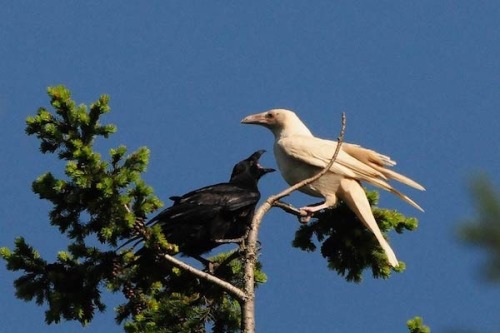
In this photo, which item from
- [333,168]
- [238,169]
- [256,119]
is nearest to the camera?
[333,168]

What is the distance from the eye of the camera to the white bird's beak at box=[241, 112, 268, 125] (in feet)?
31.1

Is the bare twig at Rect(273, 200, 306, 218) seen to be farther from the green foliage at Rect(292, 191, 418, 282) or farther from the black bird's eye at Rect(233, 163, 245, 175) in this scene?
the black bird's eye at Rect(233, 163, 245, 175)

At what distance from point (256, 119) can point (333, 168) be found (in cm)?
143

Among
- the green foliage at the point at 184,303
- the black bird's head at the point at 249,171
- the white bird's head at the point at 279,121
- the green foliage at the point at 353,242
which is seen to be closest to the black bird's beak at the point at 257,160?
the black bird's head at the point at 249,171

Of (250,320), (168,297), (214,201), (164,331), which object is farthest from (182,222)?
(250,320)

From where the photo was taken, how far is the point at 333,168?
834 cm

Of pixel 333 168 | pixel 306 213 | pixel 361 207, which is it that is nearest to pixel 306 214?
pixel 306 213

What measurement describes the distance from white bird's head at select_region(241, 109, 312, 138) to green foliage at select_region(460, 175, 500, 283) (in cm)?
448

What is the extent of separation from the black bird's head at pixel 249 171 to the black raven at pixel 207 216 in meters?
0.26

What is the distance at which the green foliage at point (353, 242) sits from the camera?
7461 mm

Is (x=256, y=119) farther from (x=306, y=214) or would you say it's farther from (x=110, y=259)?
(x=110, y=259)

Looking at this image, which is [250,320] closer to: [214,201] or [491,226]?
[491,226]

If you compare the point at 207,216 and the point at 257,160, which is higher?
the point at 257,160

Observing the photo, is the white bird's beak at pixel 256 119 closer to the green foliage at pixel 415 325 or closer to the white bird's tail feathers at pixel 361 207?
the white bird's tail feathers at pixel 361 207
